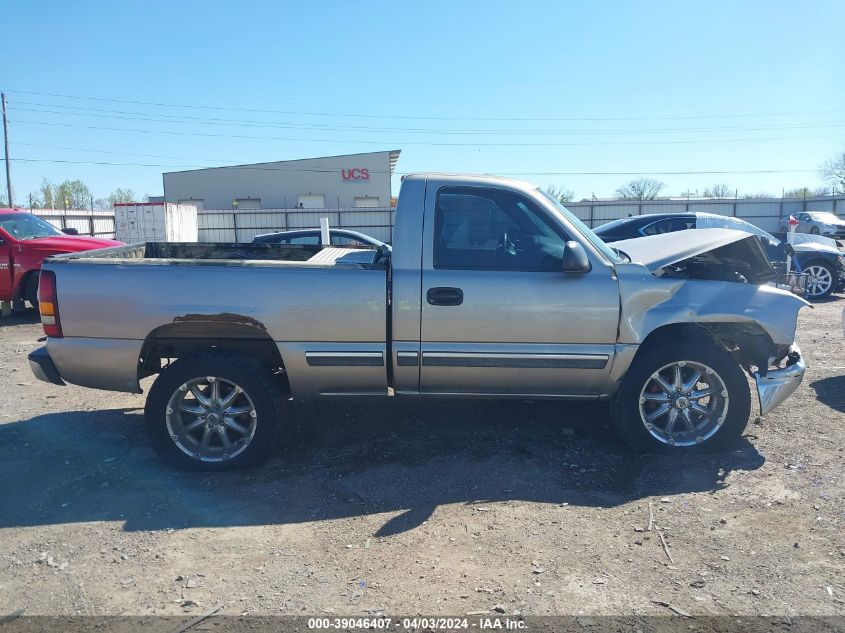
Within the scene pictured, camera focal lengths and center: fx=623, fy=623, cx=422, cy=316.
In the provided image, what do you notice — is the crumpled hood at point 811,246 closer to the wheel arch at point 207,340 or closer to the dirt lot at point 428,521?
the dirt lot at point 428,521

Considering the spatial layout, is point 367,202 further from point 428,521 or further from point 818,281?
point 428,521

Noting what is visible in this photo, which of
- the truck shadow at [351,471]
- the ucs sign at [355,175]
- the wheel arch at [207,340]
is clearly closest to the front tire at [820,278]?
the truck shadow at [351,471]

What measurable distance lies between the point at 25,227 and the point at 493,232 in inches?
372

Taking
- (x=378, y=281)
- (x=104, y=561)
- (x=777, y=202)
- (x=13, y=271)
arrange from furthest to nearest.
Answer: (x=777, y=202) < (x=13, y=271) < (x=378, y=281) < (x=104, y=561)

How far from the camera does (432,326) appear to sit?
4180mm

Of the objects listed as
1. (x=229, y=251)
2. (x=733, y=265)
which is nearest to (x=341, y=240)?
(x=229, y=251)

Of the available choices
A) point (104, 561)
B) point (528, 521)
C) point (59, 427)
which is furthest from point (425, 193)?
point (59, 427)

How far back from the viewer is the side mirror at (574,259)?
13.2ft

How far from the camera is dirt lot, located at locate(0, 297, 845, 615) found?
9.75 feet

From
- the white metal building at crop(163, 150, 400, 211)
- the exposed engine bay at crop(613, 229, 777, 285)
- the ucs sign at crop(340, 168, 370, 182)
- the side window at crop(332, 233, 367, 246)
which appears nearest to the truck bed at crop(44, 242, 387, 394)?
the exposed engine bay at crop(613, 229, 777, 285)

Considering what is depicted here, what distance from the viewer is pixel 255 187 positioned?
51062 millimetres

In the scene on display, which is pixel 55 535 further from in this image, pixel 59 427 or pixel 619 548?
pixel 619 548

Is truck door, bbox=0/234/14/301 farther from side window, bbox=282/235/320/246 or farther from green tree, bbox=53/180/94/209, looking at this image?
green tree, bbox=53/180/94/209

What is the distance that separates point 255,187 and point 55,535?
50.4 meters
